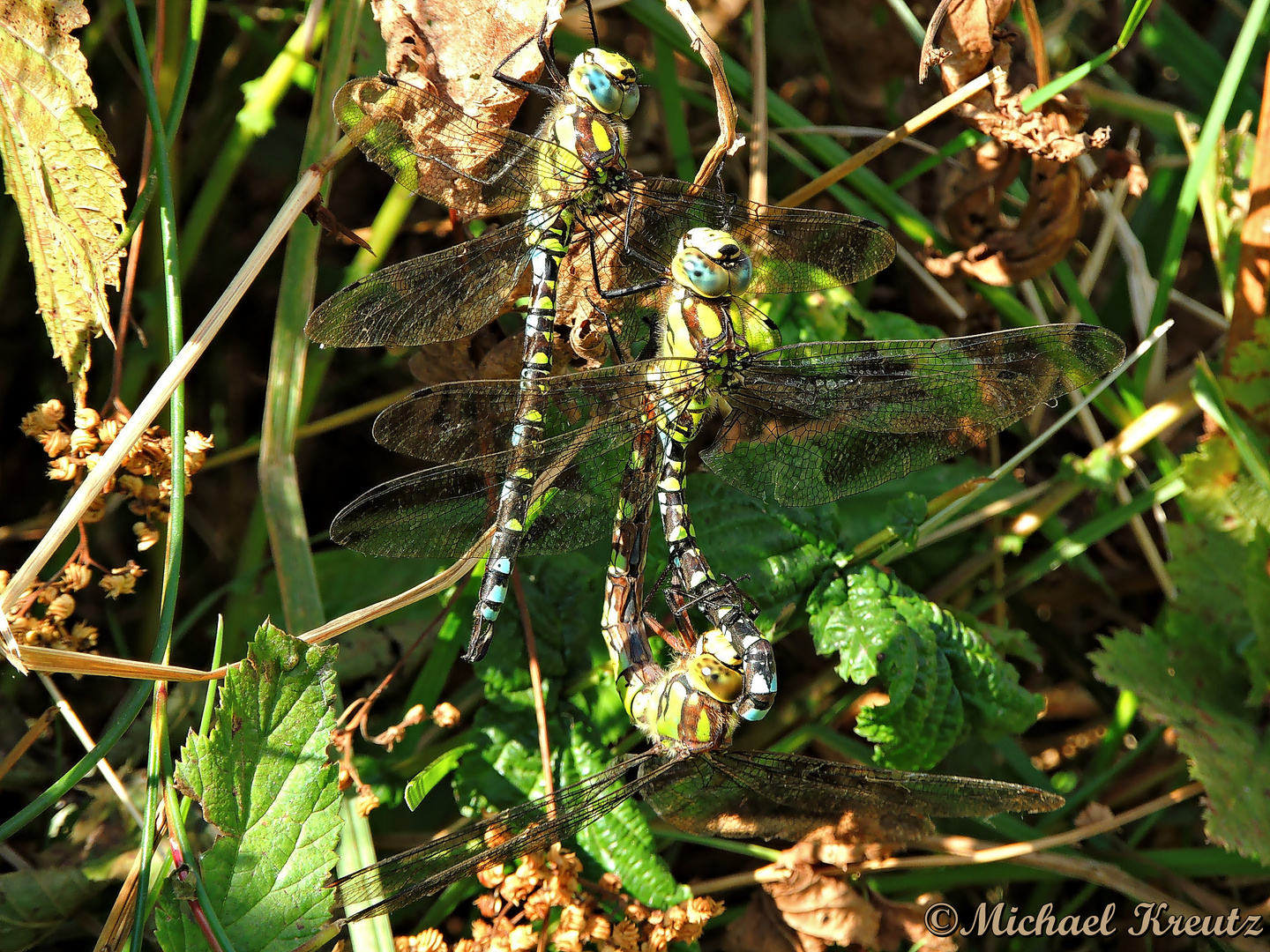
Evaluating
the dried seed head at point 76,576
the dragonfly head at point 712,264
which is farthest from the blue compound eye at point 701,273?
the dried seed head at point 76,576

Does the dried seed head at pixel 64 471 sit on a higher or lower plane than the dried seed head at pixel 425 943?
higher

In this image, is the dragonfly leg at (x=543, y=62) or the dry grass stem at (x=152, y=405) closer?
the dry grass stem at (x=152, y=405)

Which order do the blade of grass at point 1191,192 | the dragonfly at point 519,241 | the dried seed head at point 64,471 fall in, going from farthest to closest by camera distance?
the blade of grass at point 1191,192
the dragonfly at point 519,241
the dried seed head at point 64,471

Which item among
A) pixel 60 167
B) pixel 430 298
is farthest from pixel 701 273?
pixel 60 167

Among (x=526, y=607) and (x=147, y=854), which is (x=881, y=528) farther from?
(x=147, y=854)

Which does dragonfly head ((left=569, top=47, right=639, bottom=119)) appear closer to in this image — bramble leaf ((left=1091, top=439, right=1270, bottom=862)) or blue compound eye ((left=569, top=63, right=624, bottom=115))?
blue compound eye ((left=569, top=63, right=624, bottom=115))

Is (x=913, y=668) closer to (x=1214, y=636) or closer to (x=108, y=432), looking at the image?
(x=1214, y=636)

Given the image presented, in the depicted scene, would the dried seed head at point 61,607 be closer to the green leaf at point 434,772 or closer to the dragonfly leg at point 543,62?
the green leaf at point 434,772

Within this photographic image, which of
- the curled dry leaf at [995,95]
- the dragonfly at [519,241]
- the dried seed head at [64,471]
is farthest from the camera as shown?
the curled dry leaf at [995,95]
